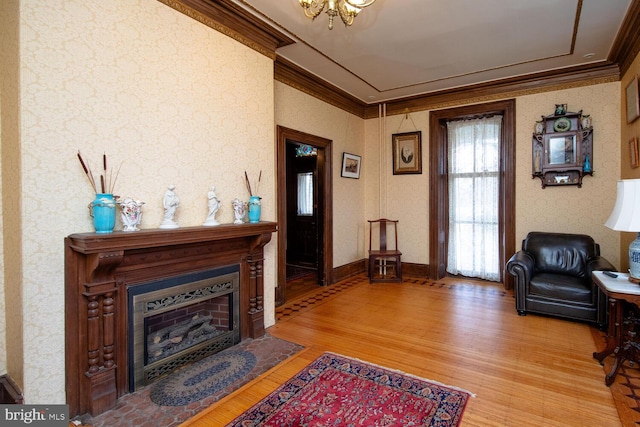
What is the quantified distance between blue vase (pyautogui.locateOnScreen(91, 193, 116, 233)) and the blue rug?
1223 mm

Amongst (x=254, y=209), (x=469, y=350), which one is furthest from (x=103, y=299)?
(x=469, y=350)

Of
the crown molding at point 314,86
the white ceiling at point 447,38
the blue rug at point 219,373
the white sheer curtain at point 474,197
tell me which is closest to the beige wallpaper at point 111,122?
the blue rug at point 219,373

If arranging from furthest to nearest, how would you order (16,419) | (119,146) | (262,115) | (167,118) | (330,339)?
(262,115), (330,339), (167,118), (119,146), (16,419)

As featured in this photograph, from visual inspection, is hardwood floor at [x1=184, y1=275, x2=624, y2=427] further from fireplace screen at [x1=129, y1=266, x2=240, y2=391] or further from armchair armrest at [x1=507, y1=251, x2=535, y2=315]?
fireplace screen at [x1=129, y1=266, x2=240, y2=391]

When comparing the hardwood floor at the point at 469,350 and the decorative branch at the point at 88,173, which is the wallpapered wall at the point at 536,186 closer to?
the hardwood floor at the point at 469,350

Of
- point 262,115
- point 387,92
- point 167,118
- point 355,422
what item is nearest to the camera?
point 355,422

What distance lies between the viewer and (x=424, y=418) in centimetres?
210

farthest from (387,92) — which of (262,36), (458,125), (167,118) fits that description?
(167,118)

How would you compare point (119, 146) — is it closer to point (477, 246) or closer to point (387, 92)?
point (387, 92)

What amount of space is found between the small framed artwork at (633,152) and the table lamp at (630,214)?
55.7 inches

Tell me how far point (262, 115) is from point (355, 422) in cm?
287

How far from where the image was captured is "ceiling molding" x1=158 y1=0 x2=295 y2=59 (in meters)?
2.82

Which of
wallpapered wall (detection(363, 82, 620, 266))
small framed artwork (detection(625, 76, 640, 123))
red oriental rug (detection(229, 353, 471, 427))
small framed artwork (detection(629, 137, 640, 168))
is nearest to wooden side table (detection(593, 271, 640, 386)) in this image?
red oriental rug (detection(229, 353, 471, 427))

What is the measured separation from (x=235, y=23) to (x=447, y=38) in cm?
227
